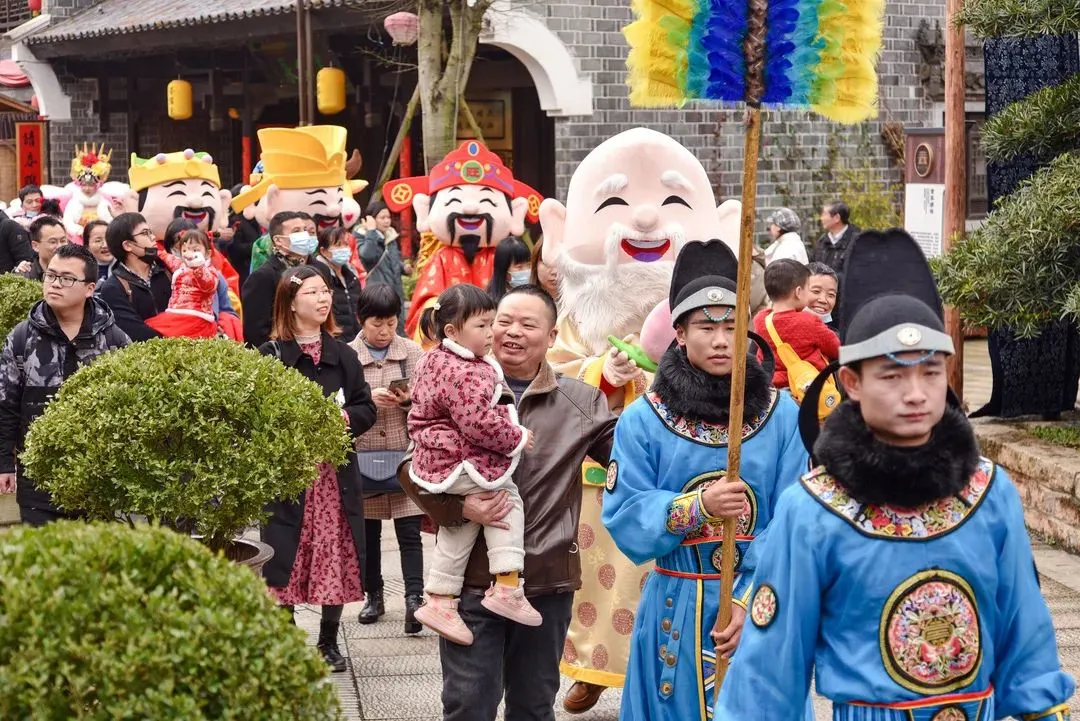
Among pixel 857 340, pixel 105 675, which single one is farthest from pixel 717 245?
pixel 105 675

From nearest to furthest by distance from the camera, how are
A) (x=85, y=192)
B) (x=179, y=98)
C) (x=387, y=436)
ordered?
1. (x=387, y=436)
2. (x=85, y=192)
3. (x=179, y=98)

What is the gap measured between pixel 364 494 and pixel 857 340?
4066mm

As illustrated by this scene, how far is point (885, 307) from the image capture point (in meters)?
3.34

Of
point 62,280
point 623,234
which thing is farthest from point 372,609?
point 623,234

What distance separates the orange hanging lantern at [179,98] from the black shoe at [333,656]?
17.0 meters

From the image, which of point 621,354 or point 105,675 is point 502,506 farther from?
point 105,675

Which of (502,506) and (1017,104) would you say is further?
(1017,104)

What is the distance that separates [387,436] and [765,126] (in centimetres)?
1412

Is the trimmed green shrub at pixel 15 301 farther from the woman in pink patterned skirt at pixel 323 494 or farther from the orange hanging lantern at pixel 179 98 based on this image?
the orange hanging lantern at pixel 179 98

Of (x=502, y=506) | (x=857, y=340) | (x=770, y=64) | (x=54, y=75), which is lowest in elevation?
(x=502, y=506)

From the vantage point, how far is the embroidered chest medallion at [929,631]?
129 inches

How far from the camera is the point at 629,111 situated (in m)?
19.6

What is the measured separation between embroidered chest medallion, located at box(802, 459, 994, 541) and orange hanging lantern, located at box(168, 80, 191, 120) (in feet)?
66.5

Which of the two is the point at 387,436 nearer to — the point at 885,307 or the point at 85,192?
the point at 885,307
